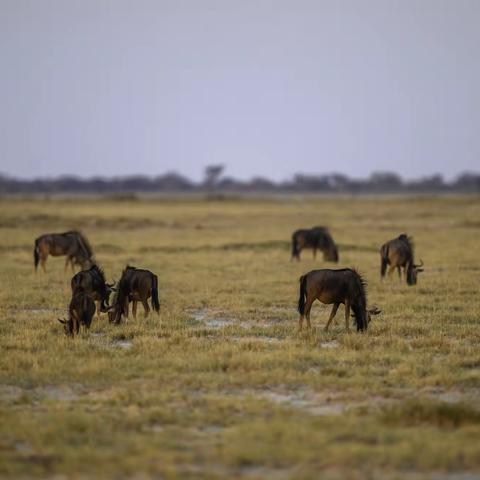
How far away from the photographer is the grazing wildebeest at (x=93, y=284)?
51.2ft

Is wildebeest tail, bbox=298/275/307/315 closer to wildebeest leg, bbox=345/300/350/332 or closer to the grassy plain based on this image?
the grassy plain

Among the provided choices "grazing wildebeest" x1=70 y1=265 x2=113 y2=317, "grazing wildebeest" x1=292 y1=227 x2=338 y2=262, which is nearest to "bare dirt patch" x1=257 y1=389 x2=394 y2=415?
"grazing wildebeest" x1=70 y1=265 x2=113 y2=317

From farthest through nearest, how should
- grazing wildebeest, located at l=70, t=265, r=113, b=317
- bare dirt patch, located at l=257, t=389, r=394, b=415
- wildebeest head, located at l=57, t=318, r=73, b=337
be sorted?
grazing wildebeest, located at l=70, t=265, r=113, b=317
wildebeest head, located at l=57, t=318, r=73, b=337
bare dirt patch, located at l=257, t=389, r=394, b=415

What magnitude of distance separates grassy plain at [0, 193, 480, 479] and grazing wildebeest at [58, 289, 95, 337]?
0.31 metres

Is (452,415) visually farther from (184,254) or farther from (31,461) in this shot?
(184,254)

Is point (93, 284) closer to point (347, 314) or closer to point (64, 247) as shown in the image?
point (347, 314)

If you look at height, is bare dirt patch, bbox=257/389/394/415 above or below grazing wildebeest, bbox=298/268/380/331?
below

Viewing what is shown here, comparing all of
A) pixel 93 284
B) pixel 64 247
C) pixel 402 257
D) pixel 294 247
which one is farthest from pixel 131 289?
pixel 294 247

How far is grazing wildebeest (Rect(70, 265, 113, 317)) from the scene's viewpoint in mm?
15617

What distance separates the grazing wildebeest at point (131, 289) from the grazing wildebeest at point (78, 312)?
134cm

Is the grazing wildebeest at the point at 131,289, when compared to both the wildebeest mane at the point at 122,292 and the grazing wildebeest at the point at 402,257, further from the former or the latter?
the grazing wildebeest at the point at 402,257

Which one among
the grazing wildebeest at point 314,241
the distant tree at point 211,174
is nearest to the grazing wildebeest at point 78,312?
the grazing wildebeest at point 314,241

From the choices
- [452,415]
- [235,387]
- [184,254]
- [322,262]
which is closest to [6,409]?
[235,387]

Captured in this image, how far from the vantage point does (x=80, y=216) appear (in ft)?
196
